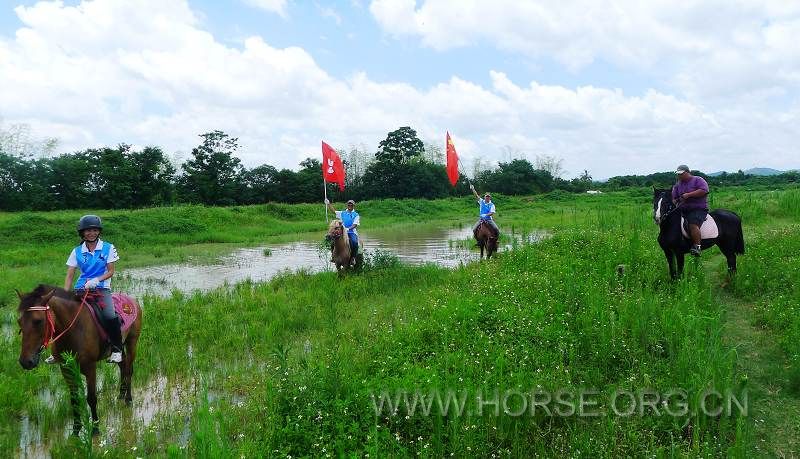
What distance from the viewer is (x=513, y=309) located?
709cm

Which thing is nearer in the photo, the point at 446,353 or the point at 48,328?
the point at 48,328

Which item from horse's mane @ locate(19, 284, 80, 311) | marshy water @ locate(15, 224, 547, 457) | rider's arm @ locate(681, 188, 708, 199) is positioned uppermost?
rider's arm @ locate(681, 188, 708, 199)

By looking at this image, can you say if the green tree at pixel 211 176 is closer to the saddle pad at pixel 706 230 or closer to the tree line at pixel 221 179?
the tree line at pixel 221 179

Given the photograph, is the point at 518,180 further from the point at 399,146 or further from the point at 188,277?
the point at 188,277

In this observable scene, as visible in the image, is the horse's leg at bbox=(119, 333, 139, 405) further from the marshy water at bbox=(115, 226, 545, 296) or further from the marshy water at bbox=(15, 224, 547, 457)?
the marshy water at bbox=(115, 226, 545, 296)

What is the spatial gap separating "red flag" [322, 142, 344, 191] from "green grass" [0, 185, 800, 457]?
9.29ft

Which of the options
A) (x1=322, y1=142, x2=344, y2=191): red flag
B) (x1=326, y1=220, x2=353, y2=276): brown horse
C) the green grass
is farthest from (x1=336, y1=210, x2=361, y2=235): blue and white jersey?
the green grass

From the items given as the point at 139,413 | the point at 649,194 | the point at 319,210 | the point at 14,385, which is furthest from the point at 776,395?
the point at 649,194

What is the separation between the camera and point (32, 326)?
4.47 m

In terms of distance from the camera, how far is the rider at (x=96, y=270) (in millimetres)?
5555

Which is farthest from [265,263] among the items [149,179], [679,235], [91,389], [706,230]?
[149,179]

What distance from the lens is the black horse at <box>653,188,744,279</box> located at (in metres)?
9.39

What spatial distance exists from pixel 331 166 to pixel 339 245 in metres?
2.31

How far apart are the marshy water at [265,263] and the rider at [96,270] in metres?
6.59
